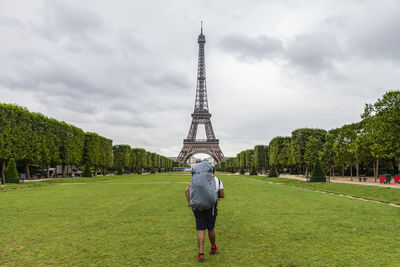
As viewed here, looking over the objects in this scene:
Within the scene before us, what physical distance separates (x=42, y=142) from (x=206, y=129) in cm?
6570

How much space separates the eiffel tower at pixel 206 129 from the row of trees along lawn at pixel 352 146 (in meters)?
12.3

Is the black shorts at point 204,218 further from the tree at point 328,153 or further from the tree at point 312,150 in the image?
the tree at point 312,150

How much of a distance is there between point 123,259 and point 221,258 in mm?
1581

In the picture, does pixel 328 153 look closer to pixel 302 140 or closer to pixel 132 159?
pixel 302 140

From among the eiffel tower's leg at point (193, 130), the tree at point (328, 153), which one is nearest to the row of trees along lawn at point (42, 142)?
the tree at point (328, 153)

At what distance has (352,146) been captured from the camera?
38.3 metres

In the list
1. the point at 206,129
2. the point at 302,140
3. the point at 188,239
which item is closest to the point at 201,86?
the point at 206,129

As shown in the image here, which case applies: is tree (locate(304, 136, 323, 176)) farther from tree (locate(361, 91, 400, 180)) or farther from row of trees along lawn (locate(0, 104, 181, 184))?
row of trees along lawn (locate(0, 104, 181, 184))

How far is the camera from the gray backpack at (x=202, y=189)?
469 centimetres

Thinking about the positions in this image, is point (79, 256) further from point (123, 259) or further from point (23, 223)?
point (23, 223)

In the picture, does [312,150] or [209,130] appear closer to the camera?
[312,150]

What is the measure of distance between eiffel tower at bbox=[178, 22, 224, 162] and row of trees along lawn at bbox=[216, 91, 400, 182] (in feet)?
40.4

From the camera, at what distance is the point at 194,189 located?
4.79m

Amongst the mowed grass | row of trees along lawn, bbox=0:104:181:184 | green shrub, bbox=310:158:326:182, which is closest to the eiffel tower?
row of trees along lawn, bbox=0:104:181:184
